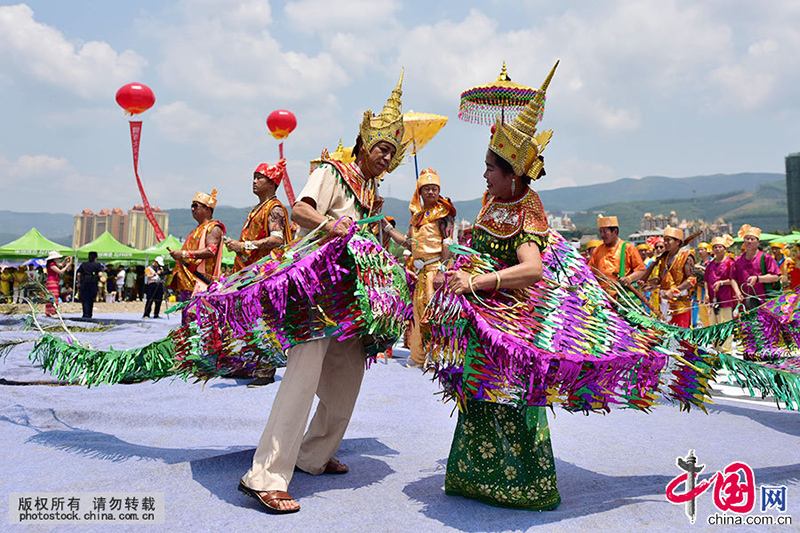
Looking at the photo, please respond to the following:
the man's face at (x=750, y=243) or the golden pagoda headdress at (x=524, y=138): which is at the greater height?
the golden pagoda headdress at (x=524, y=138)

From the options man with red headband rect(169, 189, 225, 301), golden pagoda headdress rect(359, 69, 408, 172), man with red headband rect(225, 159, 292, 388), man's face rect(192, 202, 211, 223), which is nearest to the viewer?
golden pagoda headdress rect(359, 69, 408, 172)

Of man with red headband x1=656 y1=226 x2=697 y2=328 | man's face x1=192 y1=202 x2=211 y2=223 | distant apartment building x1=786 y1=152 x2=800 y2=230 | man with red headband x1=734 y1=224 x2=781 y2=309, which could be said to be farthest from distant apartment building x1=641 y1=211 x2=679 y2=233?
man's face x1=192 y1=202 x2=211 y2=223

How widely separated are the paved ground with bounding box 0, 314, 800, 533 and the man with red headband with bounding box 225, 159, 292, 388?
915 millimetres

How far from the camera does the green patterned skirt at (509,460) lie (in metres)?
2.38

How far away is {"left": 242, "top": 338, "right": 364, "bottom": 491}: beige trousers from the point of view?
246 cm

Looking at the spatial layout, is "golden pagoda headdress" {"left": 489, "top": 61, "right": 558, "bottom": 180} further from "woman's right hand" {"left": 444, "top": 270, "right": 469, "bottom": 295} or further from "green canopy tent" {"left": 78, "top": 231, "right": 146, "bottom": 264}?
"green canopy tent" {"left": 78, "top": 231, "right": 146, "bottom": 264}

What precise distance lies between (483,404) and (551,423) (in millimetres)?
1740

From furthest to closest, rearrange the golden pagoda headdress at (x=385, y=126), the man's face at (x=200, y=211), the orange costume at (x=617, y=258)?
the orange costume at (x=617, y=258) < the man's face at (x=200, y=211) < the golden pagoda headdress at (x=385, y=126)

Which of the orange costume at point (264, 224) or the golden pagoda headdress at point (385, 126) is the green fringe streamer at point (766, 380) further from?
the orange costume at point (264, 224)

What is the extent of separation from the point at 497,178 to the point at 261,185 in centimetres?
278

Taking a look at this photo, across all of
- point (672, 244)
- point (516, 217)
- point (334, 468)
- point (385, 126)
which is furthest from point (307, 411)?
point (672, 244)

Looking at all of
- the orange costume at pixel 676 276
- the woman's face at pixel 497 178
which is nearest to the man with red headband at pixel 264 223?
the woman's face at pixel 497 178

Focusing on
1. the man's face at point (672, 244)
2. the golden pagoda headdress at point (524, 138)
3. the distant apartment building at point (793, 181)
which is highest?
the distant apartment building at point (793, 181)

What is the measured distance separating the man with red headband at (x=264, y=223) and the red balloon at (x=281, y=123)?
391 cm
